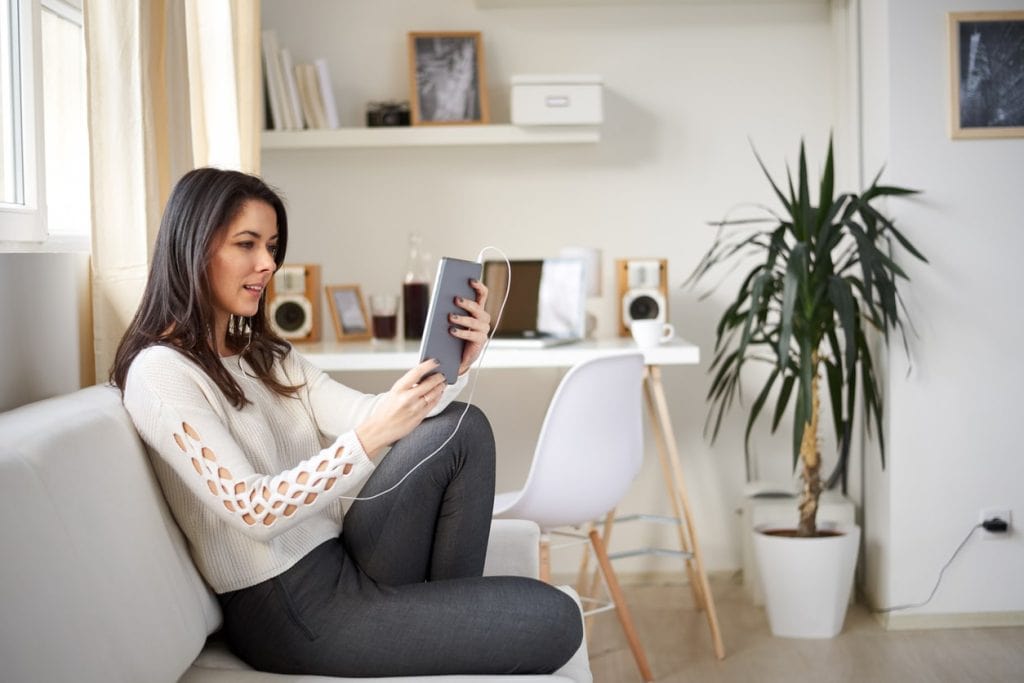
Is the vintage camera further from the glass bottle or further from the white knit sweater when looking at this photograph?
the white knit sweater

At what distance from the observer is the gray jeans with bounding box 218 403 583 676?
1549 mm

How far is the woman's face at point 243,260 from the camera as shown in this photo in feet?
5.57

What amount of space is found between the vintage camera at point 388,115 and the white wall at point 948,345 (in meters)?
1.45

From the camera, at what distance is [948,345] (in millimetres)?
3061

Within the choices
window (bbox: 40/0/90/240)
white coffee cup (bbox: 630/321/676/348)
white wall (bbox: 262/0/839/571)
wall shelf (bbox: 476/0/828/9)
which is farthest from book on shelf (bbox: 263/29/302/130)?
white coffee cup (bbox: 630/321/676/348)

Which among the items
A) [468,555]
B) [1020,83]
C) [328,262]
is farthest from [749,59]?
[468,555]

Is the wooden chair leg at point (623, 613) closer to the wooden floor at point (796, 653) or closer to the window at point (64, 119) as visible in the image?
the wooden floor at point (796, 653)

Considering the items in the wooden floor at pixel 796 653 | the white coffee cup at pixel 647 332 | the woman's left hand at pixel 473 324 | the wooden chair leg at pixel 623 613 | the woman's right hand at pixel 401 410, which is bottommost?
the wooden floor at pixel 796 653

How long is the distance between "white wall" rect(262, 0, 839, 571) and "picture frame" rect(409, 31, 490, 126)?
0.15m

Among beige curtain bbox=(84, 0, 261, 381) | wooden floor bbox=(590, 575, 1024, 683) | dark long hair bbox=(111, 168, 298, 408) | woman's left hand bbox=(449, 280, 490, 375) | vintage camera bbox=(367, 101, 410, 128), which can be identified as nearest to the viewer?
dark long hair bbox=(111, 168, 298, 408)

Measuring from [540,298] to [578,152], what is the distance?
63 cm

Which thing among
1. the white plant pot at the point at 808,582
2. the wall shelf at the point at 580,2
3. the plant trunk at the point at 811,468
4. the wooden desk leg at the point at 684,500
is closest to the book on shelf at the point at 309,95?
the wall shelf at the point at 580,2

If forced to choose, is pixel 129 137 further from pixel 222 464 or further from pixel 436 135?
pixel 436 135

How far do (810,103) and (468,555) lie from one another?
239 cm
